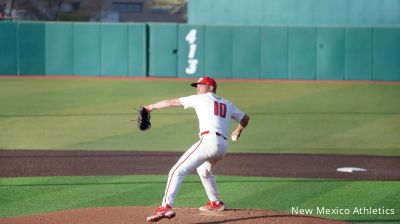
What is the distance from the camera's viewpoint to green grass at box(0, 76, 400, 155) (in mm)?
19266

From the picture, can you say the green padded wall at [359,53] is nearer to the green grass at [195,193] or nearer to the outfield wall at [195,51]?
the outfield wall at [195,51]

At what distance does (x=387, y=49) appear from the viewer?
35.2 m

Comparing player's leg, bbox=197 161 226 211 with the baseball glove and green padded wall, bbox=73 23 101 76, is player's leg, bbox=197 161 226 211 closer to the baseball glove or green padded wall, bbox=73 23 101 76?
the baseball glove

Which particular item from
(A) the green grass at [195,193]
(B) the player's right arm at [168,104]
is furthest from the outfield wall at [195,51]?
(B) the player's right arm at [168,104]

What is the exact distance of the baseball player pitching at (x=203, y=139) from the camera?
32.1 feet

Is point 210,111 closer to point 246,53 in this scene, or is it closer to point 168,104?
point 168,104

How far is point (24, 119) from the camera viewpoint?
917 inches

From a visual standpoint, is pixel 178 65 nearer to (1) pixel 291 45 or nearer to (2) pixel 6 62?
(1) pixel 291 45

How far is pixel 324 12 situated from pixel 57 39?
1144 cm

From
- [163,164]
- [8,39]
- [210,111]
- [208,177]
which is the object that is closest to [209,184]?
[208,177]

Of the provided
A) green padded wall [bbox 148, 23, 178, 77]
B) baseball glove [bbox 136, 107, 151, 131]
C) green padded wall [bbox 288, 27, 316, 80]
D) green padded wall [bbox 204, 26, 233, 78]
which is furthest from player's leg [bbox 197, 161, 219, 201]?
green padded wall [bbox 148, 23, 178, 77]

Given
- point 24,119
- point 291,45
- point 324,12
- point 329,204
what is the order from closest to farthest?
point 329,204 → point 24,119 → point 291,45 → point 324,12

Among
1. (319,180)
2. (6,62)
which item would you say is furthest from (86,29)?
(319,180)

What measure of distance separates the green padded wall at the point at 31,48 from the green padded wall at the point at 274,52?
8.63m
